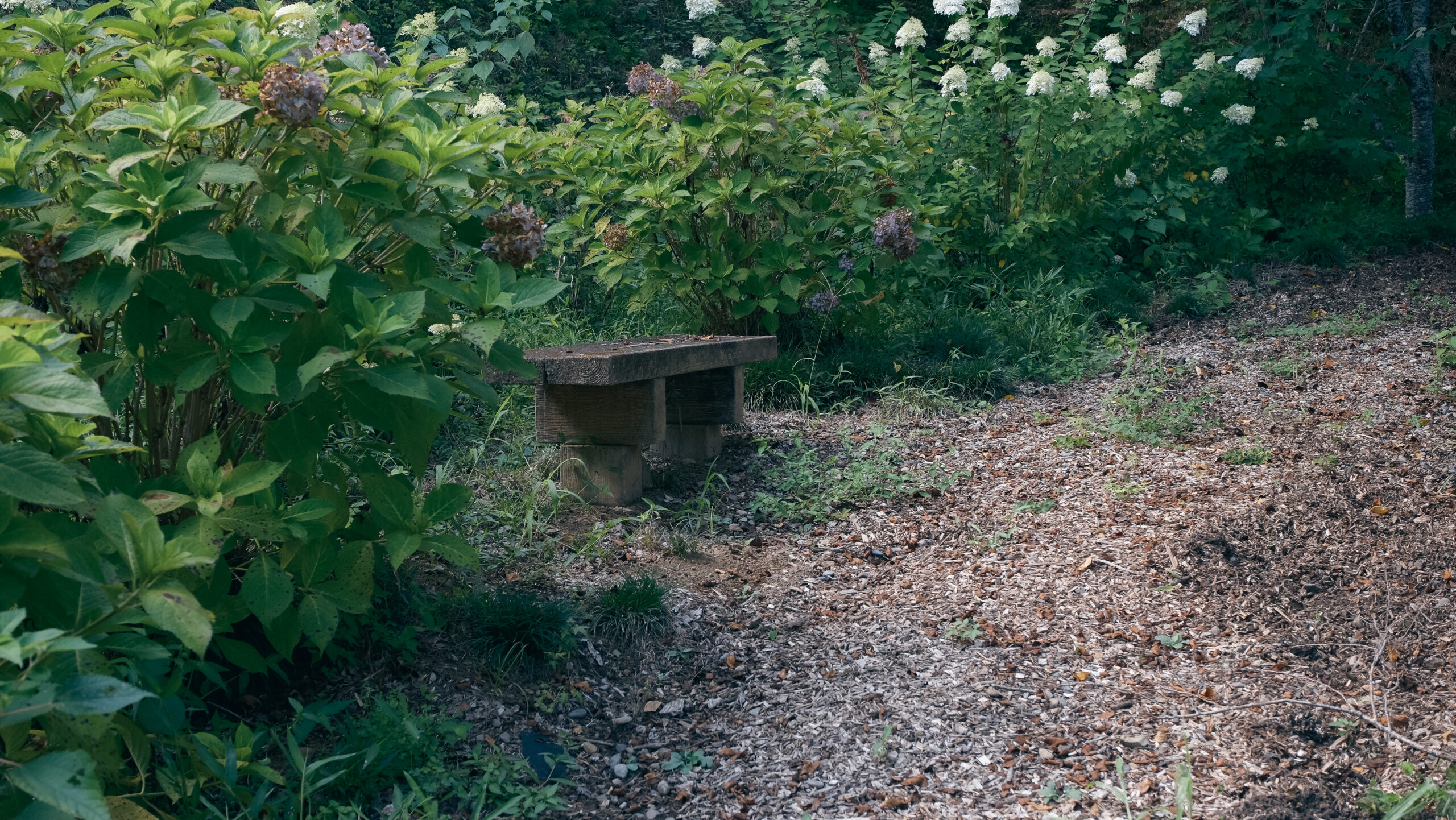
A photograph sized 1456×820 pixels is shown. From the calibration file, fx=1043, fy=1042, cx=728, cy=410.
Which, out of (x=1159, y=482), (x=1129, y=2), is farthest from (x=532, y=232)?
(x=1129, y=2)

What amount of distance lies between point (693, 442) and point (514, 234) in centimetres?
174

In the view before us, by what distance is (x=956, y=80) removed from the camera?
5.93 m

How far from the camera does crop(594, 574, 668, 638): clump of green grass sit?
2.61m

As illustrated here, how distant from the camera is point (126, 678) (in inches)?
60.9

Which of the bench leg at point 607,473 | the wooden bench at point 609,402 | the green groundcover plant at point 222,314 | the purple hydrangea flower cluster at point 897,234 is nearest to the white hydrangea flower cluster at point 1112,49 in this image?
the purple hydrangea flower cluster at point 897,234

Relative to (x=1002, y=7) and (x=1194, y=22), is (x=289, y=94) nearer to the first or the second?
(x=1002, y=7)

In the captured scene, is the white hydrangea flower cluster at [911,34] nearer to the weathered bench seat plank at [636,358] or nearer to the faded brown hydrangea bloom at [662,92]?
the faded brown hydrangea bloom at [662,92]

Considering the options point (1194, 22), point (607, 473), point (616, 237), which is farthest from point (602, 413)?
point (1194, 22)

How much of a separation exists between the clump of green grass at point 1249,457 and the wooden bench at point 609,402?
68.9 inches

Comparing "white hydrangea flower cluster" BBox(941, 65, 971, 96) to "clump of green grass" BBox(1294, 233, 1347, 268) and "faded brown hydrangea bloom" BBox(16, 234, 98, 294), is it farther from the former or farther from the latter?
"faded brown hydrangea bloom" BBox(16, 234, 98, 294)

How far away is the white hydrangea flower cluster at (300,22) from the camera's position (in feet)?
6.67

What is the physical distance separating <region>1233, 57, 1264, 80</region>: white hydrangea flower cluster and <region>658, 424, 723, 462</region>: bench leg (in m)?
4.72

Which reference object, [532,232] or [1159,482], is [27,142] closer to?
[532,232]

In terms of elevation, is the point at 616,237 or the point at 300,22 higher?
the point at 300,22
